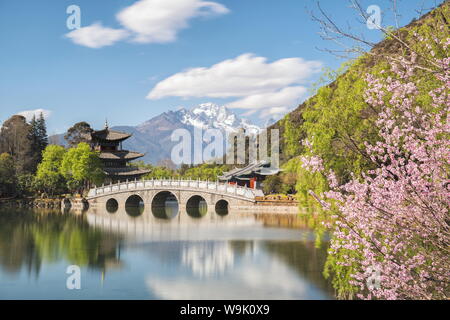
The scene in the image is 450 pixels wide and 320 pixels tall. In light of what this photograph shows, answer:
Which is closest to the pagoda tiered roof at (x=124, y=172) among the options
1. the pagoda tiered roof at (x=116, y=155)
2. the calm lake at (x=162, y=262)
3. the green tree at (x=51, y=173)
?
the pagoda tiered roof at (x=116, y=155)

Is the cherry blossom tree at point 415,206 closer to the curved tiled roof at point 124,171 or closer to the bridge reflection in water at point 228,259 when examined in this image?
the bridge reflection in water at point 228,259

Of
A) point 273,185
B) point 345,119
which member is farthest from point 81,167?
point 345,119

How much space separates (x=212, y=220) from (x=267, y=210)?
16.0 ft

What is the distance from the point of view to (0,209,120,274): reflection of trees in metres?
15.4

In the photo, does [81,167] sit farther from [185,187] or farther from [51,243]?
[51,243]

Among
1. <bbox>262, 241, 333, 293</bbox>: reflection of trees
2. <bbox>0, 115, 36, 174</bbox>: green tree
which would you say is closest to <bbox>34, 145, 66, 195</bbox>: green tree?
<bbox>0, 115, 36, 174</bbox>: green tree

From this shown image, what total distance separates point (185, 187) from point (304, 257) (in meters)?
20.6

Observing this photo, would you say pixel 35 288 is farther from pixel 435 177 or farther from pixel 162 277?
pixel 435 177

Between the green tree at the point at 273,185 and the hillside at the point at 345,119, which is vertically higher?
the hillside at the point at 345,119

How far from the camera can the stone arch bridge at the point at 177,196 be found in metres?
33.0

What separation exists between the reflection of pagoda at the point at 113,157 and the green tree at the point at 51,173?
12.7 feet

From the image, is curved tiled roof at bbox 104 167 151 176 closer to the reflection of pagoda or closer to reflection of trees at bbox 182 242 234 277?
the reflection of pagoda
